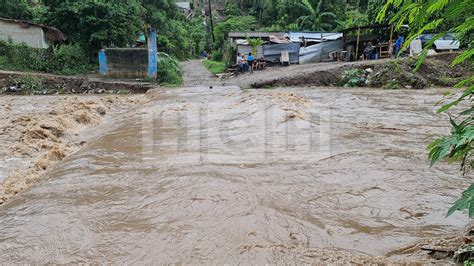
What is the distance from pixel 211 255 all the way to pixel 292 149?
3.93m

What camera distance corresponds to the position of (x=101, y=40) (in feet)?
67.8

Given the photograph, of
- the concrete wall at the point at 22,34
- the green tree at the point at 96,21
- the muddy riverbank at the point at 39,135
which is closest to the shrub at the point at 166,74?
the green tree at the point at 96,21

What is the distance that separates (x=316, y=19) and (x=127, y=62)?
18.1 meters

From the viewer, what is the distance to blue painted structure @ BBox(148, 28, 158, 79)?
19250 millimetres

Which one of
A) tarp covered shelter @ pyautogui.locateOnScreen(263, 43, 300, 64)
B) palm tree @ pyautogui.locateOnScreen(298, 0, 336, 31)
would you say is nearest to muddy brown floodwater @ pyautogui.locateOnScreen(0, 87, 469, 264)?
tarp covered shelter @ pyautogui.locateOnScreen(263, 43, 300, 64)

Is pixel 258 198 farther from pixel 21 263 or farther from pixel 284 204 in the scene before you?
pixel 21 263

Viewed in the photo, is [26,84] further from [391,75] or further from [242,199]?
[391,75]

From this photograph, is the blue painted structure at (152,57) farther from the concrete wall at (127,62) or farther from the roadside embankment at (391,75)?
the roadside embankment at (391,75)

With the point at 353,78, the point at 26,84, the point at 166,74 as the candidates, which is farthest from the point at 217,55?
the point at 26,84

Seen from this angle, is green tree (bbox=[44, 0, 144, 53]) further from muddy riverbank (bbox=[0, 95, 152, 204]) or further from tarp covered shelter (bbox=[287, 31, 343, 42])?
tarp covered shelter (bbox=[287, 31, 343, 42])

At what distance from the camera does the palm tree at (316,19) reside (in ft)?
101

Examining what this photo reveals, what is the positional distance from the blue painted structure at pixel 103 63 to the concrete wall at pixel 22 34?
571 cm

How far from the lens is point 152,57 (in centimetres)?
1948

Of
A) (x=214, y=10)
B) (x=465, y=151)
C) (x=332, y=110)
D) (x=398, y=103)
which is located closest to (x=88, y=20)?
(x=332, y=110)
